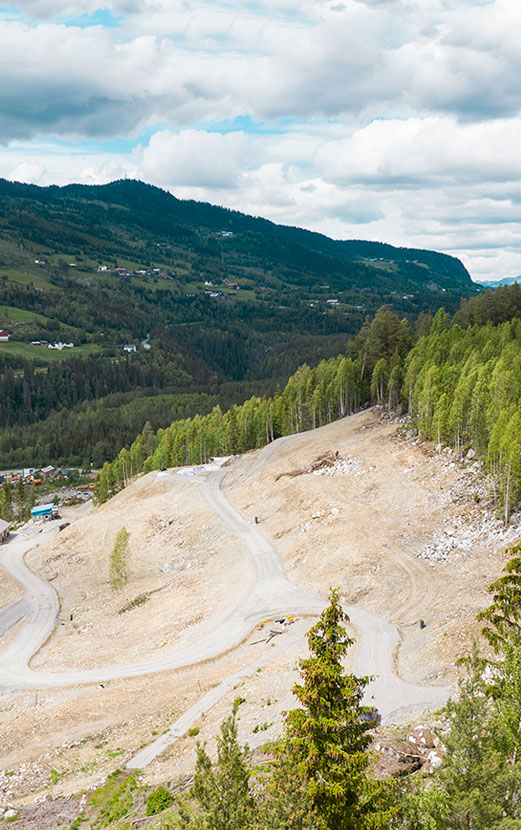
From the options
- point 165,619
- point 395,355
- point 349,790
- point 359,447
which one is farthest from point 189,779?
point 395,355

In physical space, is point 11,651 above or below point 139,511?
below

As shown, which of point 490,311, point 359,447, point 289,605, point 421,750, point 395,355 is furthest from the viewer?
point 490,311

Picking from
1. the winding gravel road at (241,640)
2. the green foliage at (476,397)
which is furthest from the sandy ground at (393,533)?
the green foliage at (476,397)

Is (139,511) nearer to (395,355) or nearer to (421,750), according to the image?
(395,355)

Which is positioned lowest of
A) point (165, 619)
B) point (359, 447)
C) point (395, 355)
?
point (165, 619)

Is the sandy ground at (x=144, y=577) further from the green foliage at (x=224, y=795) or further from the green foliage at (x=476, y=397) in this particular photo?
the green foliage at (x=224, y=795)

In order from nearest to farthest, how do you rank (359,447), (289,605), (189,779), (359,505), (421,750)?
1. (421,750)
2. (189,779)
3. (289,605)
4. (359,505)
5. (359,447)

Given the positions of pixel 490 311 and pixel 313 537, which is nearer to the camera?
pixel 313 537
